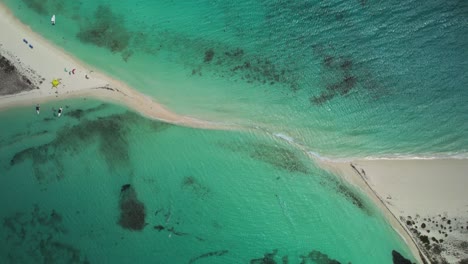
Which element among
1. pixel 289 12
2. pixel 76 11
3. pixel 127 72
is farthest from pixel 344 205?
pixel 76 11

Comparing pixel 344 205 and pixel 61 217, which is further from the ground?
pixel 344 205

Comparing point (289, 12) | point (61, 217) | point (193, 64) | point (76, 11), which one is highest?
point (289, 12)

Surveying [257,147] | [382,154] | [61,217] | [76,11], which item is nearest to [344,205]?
[382,154]

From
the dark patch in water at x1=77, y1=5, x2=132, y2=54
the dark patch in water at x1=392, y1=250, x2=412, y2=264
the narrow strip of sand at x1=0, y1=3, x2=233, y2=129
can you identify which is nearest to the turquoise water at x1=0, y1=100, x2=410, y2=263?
the narrow strip of sand at x1=0, y1=3, x2=233, y2=129

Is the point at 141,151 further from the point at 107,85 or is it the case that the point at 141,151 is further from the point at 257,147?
the point at 257,147

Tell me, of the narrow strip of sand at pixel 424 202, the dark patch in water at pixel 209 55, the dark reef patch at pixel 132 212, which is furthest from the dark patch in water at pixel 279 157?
the dark reef patch at pixel 132 212

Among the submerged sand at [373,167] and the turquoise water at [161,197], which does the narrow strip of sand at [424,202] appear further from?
the turquoise water at [161,197]
